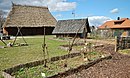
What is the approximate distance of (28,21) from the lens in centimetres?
3875

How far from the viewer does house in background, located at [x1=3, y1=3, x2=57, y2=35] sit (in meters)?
36.8

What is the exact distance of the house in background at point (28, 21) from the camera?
121 ft

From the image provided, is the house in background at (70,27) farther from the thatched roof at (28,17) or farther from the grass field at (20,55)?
the grass field at (20,55)

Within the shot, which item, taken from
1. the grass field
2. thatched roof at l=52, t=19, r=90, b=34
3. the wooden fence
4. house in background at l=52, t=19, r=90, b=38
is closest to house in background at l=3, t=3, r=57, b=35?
thatched roof at l=52, t=19, r=90, b=34

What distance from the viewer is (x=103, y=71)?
284 inches

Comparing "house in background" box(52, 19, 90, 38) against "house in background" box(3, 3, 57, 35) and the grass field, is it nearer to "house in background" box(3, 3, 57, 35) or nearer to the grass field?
"house in background" box(3, 3, 57, 35)

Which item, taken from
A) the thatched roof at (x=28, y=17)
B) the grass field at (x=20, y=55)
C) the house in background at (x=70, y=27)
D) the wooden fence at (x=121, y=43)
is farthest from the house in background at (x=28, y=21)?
the wooden fence at (x=121, y=43)

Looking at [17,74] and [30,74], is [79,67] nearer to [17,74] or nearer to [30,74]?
[30,74]

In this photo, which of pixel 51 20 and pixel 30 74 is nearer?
pixel 30 74

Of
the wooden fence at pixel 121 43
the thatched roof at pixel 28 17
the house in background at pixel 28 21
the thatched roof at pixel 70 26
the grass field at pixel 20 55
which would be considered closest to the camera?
the grass field at pixel 20 55

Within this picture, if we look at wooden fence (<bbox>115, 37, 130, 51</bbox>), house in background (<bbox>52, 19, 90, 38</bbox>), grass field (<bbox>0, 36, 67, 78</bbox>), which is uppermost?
house in background (<bbox>52, 19, 90, 38</bbox>)

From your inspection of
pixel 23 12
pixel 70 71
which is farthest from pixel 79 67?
pixel 23 12

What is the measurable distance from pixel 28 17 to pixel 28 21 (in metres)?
1.64

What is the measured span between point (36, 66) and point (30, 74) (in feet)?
4.70
